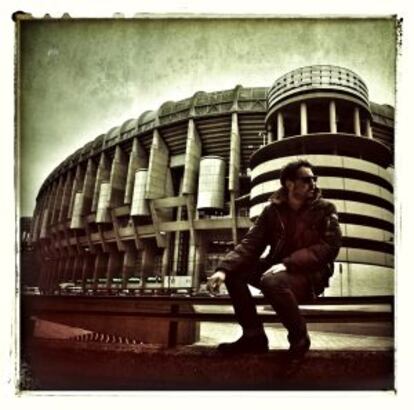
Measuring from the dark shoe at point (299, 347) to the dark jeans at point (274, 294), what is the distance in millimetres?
48

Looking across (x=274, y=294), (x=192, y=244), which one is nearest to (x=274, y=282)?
(x=274, y=294)

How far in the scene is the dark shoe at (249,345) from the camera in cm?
496

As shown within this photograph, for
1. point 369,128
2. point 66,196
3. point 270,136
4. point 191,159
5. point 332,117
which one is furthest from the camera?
point 66,196

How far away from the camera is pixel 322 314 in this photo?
16.3 ft

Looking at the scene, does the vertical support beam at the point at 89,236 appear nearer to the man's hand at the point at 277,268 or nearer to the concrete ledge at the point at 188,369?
the concrete ledge at the point at 188,369

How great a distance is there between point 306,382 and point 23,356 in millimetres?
3222

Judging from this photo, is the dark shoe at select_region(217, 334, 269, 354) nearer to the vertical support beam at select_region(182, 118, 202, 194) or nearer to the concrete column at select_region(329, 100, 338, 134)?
the vertical support beam at select_region(182, 118, 202, 194)

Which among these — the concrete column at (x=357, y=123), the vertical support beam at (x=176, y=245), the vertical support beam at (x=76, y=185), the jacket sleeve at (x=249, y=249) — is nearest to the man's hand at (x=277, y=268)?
the jacket sleeve at (x=249, y=249)

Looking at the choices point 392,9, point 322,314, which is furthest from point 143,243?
point 392,9

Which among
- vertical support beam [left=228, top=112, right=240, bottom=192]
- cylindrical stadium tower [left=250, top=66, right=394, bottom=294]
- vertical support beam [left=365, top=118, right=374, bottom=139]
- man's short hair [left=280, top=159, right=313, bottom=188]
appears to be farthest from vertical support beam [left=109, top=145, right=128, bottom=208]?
vertical support beam [left=365, top=118, right=374, bottom=139]

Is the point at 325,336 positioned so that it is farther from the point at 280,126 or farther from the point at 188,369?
the point at 280,126

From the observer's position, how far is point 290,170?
5.05 metres

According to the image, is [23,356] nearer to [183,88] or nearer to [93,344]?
[93,344]

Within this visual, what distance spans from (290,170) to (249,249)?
97cm
